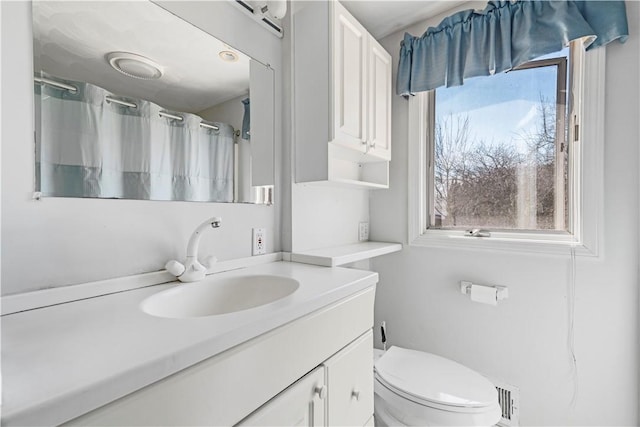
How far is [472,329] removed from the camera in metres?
1.53

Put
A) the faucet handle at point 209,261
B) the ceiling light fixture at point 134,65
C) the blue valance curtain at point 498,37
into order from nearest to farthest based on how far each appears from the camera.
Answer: the ceiling light fixture at point 134,65
the faucet handle at point 209,261
the blue valance curtain at point 498,37

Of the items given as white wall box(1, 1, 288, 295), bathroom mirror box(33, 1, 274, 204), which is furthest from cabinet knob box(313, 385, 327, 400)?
bathroom mirror box(33, 1, 274, 204)

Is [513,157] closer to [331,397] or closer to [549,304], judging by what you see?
[549,304]

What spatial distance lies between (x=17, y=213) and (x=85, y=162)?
20cm

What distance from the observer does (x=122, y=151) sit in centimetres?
88

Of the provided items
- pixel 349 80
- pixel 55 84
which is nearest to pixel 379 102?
pixel 349 80

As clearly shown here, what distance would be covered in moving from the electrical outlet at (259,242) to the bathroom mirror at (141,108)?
139 millimetres

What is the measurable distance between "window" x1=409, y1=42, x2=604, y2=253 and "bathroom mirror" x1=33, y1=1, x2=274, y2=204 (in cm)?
104

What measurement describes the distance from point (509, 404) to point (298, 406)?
1.32m

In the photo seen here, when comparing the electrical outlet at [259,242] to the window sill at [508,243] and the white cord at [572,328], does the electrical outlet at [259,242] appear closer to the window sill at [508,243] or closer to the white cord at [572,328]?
Result: the window sill at [508,243]

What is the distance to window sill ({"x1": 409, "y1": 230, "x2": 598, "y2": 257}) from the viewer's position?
4.19 feet

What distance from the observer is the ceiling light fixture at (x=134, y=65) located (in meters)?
0.87

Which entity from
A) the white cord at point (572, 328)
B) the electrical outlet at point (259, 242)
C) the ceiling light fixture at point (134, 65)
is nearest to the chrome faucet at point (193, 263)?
the electrical outlet at point (259, 242)

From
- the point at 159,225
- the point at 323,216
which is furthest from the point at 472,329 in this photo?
the point at 159,225
